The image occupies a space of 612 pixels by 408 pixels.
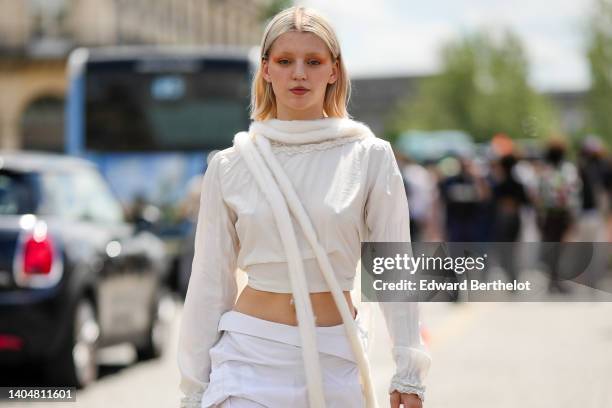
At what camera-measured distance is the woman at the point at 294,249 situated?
3535mm

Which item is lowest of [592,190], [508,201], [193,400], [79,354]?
[79,354]

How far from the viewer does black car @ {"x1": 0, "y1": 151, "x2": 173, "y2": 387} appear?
8953 millimetres

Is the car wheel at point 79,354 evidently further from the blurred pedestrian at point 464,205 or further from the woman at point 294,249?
the blurred pedestrian at point 464,205

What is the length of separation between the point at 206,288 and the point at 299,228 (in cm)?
32

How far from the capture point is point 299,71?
367cm

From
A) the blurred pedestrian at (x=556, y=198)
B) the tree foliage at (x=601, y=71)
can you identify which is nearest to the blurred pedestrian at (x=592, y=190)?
the blurred pedestrian at (x=556, y=198)

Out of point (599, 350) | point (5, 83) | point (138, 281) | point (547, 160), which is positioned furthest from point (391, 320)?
point (5, 83)

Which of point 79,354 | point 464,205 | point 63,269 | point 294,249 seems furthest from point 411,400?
point 464,205

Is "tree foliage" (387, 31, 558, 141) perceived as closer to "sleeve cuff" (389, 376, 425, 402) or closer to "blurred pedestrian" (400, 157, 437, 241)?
"blurred pedestrian" (400, 157, 437, 241)

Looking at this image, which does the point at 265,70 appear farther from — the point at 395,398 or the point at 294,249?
the point at 395,398

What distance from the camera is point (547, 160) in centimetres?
1706

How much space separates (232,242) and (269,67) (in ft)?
1.52

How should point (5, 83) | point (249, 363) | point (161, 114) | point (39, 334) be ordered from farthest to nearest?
point (5, 83), point (161, 114), point (39, 334), point (249, 363)

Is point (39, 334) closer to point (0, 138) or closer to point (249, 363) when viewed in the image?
point (249, 363)
